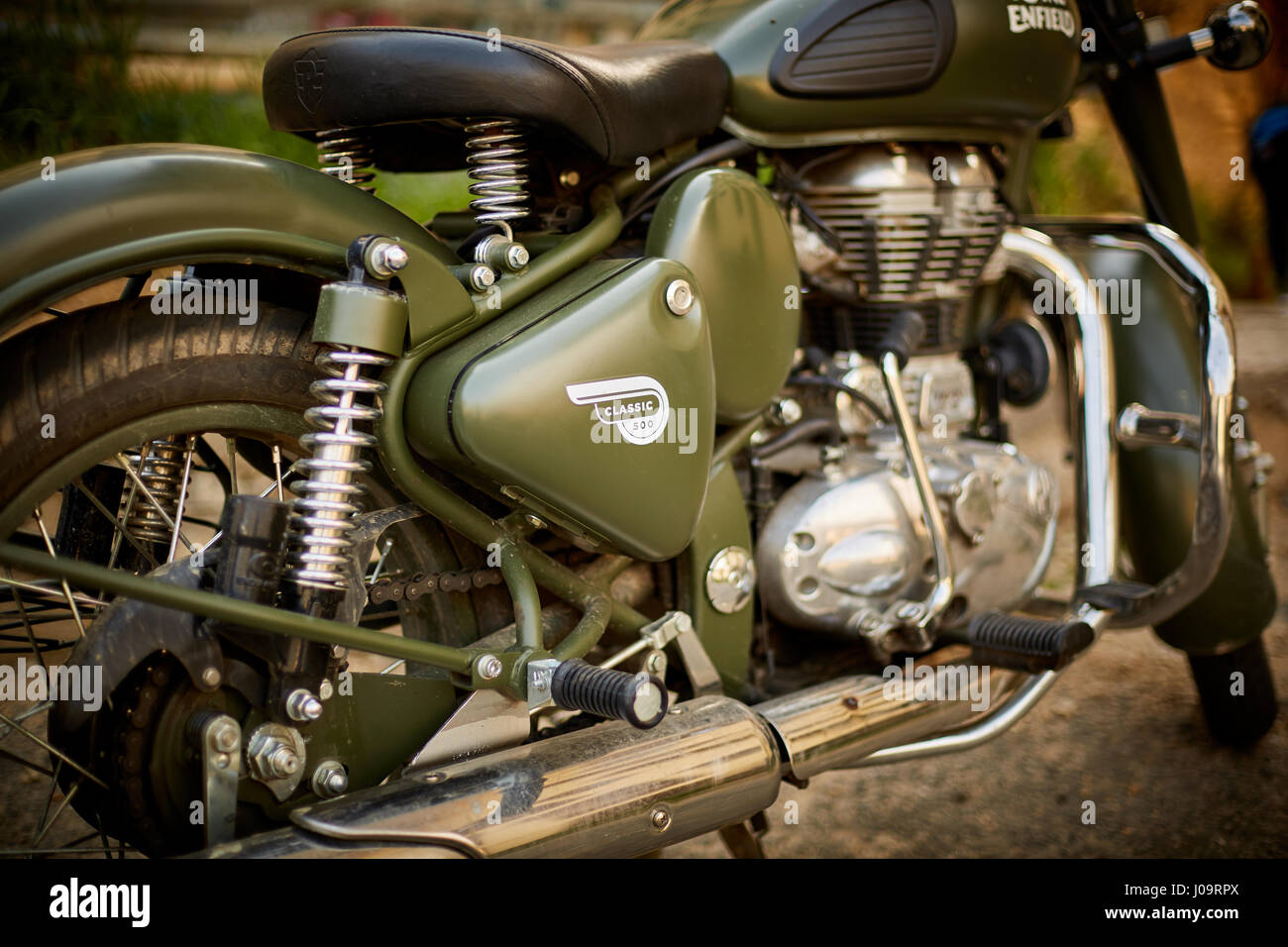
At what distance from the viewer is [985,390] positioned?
2809 mm

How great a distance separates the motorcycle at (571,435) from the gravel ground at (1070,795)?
62cm

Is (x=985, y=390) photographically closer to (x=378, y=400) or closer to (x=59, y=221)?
(x=378, y=400)

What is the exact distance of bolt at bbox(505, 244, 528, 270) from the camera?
66.2 inches

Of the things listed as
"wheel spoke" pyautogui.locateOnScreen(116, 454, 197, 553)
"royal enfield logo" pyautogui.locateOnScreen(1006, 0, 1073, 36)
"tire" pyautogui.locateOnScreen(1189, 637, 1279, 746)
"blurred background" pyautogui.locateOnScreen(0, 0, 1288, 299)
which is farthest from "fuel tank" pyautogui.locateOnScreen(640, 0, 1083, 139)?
"blurred background" pyautogui.locateOnScreen(0, 0, 1288, 299)

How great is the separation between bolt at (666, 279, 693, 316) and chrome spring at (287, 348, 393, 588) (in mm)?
454

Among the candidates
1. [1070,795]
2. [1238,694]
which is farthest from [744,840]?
[1238,694]

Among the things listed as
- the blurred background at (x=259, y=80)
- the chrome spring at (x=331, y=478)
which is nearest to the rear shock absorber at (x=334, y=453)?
the chrome spring at (x=331, y=478)

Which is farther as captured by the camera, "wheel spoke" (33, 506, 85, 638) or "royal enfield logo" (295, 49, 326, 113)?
"royal enfield logo" (295, 49, 326, 113)

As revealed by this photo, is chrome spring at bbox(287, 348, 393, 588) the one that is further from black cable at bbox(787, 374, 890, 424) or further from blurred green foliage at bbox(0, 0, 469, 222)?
blurred green foliage at bbox(0, 0, 469, 222)

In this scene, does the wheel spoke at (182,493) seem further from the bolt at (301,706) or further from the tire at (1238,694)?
the tire at (1238,694)

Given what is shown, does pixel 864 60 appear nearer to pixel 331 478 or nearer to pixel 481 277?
pixel 481 277

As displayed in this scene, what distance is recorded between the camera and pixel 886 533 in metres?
2.25

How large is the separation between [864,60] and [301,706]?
1484mm
